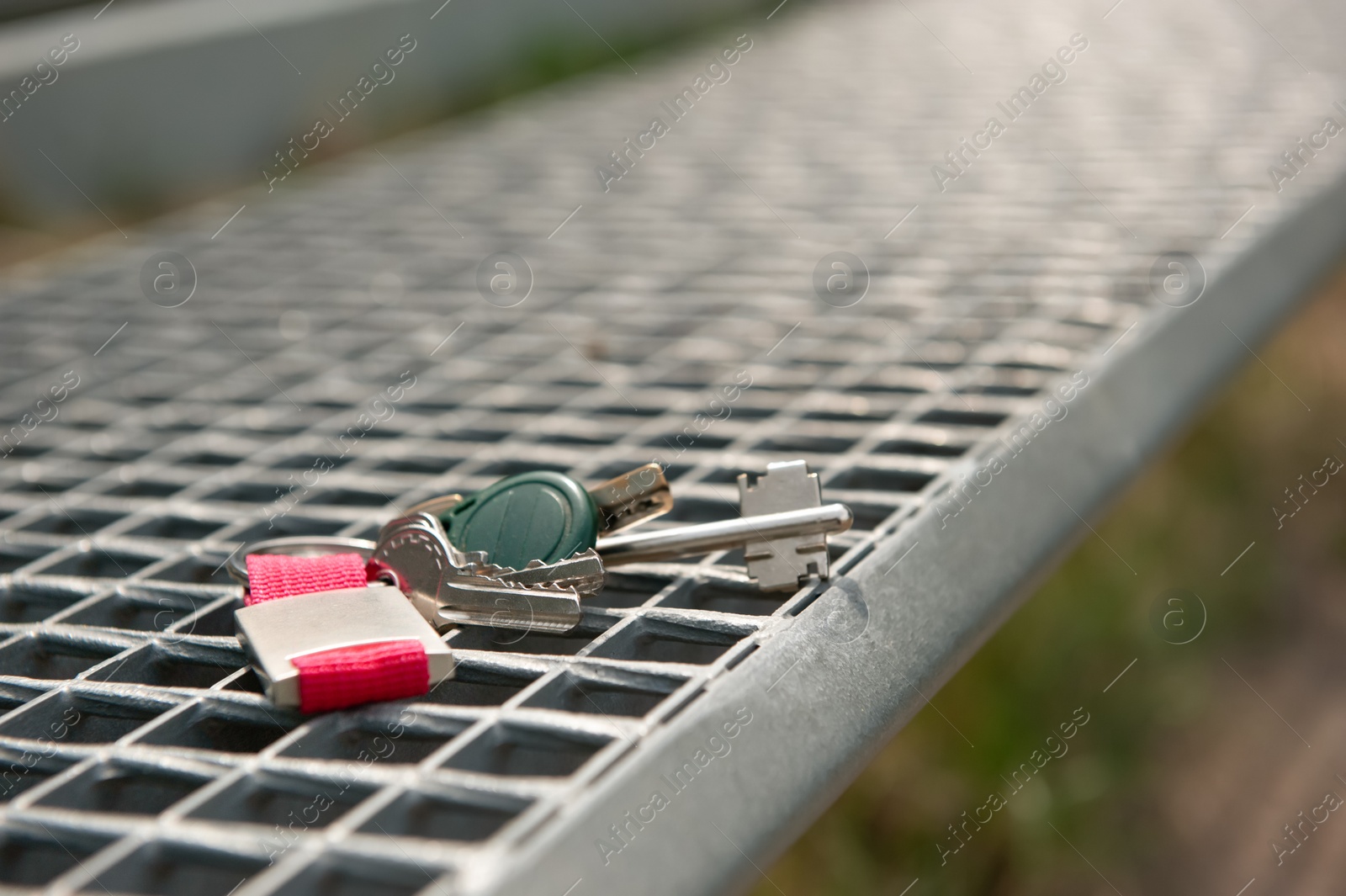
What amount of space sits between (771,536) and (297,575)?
1.05 feet

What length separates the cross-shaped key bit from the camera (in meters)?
0.80

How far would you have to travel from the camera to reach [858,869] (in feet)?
6.33

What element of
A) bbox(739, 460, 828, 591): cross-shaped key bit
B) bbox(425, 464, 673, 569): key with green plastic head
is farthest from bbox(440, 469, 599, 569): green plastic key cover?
bbox(739, 460, 828, 591): cross-shaped key bit

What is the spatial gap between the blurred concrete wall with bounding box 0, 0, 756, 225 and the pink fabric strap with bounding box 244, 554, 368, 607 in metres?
3.08

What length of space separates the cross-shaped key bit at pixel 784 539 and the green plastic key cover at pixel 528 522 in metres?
0.11

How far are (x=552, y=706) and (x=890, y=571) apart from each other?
10.0 inches

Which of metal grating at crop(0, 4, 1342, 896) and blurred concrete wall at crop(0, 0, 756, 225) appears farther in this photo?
blurred concrete wall at crop(0, 0, 756, 225)

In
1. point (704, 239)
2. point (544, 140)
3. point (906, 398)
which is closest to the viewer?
point (906, 398)

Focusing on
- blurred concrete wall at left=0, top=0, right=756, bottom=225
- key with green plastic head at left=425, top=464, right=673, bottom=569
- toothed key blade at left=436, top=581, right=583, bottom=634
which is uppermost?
blurred concrete wall at left=0, top=0, right=756, bottom=225

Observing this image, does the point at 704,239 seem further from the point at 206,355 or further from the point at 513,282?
the point at 206,355

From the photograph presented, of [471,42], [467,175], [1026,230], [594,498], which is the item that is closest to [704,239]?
[1026,230]

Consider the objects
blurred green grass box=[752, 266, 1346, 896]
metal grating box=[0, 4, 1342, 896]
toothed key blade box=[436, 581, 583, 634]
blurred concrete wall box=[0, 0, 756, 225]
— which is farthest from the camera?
blurred concrete wall box=[0, 0, 756, 225]

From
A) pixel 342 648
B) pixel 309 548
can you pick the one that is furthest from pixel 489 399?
pixel 342 648

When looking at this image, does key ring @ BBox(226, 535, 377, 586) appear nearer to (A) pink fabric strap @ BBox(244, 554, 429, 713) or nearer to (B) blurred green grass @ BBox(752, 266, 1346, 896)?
(A) pink fabric strap @ BBox(244, 554, 429, 713)
